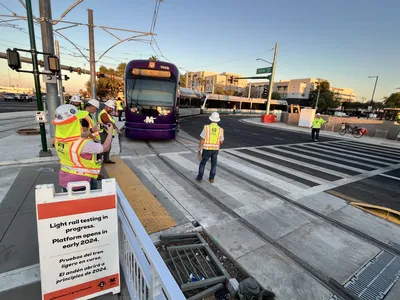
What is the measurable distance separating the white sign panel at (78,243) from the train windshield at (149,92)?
7724 mm

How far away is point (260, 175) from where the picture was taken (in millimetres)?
6652

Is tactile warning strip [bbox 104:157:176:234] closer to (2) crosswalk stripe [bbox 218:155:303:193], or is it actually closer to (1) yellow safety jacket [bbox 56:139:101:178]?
(1) yellow safety jacket [bbox 56:139:101:178]

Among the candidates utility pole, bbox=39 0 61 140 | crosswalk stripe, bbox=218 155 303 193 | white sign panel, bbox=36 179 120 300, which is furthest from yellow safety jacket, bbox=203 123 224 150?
utility pole, bbox=39 0 61 140

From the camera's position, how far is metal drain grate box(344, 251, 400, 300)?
105 inches

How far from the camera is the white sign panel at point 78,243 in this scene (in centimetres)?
189

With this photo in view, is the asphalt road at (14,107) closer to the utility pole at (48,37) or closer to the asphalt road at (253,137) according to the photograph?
the utility pole at (48,37)

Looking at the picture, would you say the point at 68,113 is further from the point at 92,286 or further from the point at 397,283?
the point at 397,283

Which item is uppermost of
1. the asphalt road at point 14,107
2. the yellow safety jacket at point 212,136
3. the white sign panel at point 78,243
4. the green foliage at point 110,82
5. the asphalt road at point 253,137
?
the green foliage at point 110,82

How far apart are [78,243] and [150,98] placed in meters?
8.03

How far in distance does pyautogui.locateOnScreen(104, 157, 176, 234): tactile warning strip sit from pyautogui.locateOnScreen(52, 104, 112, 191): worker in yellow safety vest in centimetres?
136

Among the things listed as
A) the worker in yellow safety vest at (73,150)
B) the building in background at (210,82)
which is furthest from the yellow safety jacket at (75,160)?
the building in background at (210,82)

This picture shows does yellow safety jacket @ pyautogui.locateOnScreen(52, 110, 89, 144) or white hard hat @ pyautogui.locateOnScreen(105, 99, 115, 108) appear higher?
white hard hat @ pyautogui.locateOnScreen(105, 99, 115, 108)

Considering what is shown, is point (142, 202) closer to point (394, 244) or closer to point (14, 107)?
point (394, 244)

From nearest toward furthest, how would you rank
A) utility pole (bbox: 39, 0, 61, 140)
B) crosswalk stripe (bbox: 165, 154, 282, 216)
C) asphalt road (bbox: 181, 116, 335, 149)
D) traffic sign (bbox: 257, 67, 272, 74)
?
crosswalk stripe (bbox: 165, 154, 282, 216) → utility pole (bbox: 39, 0, 61, 140) → asphalt road (bbox: 181, 116, 335, 149) → traffic sign (bbox: 257, 67, 272, 74)
